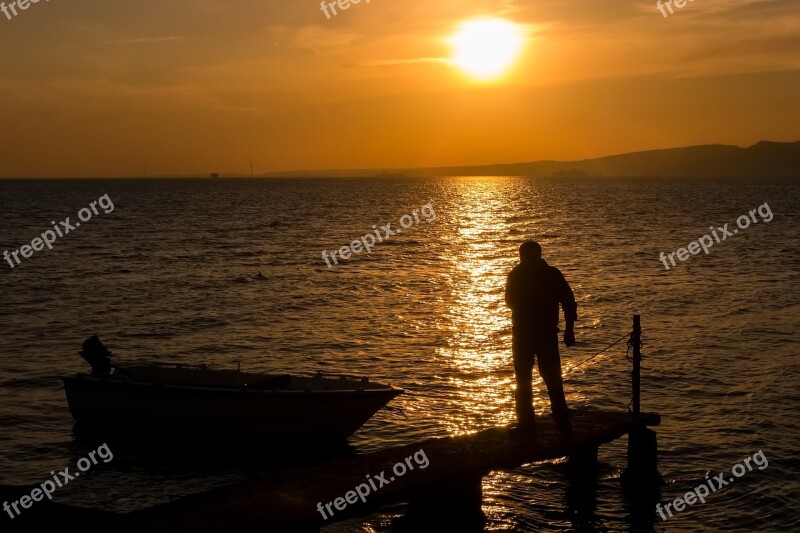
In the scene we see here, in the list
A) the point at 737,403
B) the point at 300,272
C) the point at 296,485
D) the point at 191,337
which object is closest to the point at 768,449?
the point at 737,403

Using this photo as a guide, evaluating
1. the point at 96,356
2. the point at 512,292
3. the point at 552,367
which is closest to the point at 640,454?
the point at 552,367

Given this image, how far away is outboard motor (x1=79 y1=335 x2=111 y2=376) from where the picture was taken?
1930 cm

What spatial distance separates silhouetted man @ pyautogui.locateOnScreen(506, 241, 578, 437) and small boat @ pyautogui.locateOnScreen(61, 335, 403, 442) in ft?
19.7

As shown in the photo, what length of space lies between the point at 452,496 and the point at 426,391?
881cm

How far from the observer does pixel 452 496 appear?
1342cm

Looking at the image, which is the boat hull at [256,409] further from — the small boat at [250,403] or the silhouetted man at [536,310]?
the silhouetted man at [536,310]

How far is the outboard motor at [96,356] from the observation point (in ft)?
63.3

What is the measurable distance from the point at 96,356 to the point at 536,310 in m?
11.5

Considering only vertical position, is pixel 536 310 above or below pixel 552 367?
above

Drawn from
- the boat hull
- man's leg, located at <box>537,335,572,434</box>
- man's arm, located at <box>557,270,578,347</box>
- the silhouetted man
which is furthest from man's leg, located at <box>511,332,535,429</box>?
the boat hull

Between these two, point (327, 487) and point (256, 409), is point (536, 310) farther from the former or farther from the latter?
point (256, 409)

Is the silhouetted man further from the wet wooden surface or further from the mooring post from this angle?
the mooring post

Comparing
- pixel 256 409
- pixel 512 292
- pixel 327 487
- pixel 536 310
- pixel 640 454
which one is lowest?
pixel 640 454

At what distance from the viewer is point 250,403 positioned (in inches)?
696
